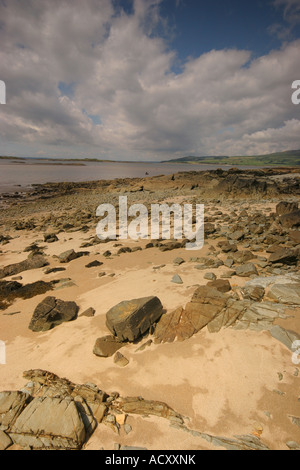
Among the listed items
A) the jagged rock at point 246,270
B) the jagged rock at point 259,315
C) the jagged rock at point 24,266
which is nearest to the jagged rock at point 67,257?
the jagged rock at point 24,266

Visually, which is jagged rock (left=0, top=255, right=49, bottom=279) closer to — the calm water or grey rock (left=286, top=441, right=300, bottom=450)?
grey rock (left=286, top=441, right=300, bottom=450)

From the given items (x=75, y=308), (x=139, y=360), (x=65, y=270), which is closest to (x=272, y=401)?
(x=139, y=360)

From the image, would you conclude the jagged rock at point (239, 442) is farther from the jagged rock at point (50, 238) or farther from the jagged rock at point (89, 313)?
the jagged rock at point (50, 238)

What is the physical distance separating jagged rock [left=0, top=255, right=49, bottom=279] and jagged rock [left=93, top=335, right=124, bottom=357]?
6.79 meters

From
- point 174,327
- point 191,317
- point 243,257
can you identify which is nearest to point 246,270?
point 243,257

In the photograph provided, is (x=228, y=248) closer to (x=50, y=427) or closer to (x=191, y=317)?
(x=191, y=317)

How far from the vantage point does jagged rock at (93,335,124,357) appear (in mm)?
4809

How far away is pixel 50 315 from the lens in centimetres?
609

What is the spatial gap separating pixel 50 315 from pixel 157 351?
3.24 m

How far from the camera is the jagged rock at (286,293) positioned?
5617 mm

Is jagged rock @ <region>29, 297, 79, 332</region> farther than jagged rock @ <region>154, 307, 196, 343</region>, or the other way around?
jagged rock @ <region>29, 297, 79, 332</region>

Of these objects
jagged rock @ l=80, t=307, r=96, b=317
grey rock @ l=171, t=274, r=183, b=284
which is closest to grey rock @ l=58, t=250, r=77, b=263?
jagged rock @ l=80, t=307, r=96, b=317

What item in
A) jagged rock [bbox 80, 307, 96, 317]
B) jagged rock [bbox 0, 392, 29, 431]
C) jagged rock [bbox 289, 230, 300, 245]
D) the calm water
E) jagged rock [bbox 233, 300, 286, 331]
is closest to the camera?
jagged rock [bbox 0, 392, 29, 431]
